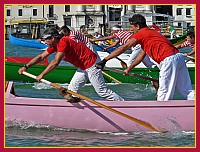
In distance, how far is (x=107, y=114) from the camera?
8109 mm

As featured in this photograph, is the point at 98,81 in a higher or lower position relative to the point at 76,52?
lower

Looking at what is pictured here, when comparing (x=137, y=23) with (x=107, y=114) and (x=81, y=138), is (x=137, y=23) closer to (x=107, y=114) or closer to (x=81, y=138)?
(x=107, y=114)

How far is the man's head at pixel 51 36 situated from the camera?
8.20 meters

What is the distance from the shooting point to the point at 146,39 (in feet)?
26.5

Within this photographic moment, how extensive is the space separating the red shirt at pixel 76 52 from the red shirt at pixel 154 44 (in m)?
Result: 0.84

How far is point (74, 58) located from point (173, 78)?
1.54m

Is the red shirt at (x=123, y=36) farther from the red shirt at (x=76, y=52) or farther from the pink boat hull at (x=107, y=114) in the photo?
the pink boat hull at (x=107, y=114)

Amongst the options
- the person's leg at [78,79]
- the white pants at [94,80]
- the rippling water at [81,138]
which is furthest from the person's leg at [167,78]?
the person's leg at [78,79]

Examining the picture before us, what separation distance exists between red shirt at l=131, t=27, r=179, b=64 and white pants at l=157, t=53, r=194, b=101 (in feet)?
0.29

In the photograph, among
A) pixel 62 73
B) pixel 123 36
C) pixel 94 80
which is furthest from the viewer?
pixel 62 73

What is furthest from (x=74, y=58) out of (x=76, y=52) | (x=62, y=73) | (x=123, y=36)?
(x=62, y=73)

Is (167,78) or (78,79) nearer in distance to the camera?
(167,78)

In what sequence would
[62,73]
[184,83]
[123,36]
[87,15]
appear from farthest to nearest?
[87,15] < [62,73] < [123,36] < [184,83]

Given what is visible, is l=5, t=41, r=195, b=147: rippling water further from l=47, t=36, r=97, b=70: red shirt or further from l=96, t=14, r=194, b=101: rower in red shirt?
l=47, t=36, r=97, b=70: red shirt
